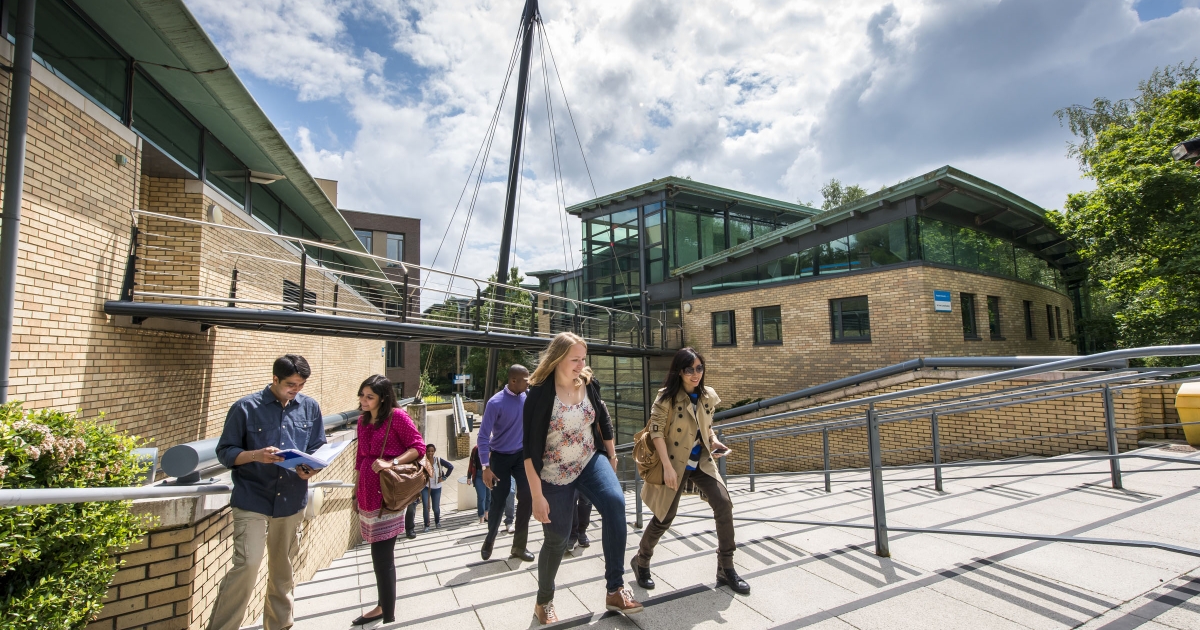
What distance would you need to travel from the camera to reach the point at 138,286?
5.48 metres

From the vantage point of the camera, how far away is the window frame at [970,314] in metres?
12.5

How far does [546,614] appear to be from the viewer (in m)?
2.77

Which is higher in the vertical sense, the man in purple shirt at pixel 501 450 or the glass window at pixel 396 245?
the glass window at pixel 396 245

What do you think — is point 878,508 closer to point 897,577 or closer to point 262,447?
point 897,577

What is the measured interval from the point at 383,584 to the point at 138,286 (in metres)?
4.65

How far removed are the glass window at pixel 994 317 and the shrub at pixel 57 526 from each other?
51.8 feet

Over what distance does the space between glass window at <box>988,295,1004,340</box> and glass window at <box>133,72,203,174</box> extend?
16.2m

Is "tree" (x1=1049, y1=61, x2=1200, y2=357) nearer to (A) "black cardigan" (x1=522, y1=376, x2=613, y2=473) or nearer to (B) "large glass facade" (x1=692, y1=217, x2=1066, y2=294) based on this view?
(B) "large glass facade" (x1=692, y1=217, x2=1066, y2=294)

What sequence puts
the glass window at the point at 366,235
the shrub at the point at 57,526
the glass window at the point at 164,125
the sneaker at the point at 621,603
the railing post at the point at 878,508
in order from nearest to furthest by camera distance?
the shrub at the point at 57,526
the sneaker at the point at 621,603
the railing post at the point at 878,508
the glass window at the point at 164,125
the glass window at the point at 366,235

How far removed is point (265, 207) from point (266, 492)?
8.48m

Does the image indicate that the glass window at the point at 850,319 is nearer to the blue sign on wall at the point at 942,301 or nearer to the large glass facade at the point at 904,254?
the large glass facade at the point at 904,254

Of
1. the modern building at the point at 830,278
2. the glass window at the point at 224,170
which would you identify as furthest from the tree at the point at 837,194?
the glass window at the point at 224,170

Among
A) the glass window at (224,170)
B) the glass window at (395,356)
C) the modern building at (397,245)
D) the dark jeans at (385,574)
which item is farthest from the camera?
the glass window at (395,356)

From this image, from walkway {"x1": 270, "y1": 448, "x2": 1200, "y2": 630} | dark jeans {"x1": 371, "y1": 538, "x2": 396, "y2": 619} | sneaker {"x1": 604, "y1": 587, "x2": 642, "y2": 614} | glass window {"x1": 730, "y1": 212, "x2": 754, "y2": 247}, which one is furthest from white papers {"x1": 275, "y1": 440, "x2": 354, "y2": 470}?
glass window {"x1": 730, "y1": 212, "x2": 754, "y2": 247}
